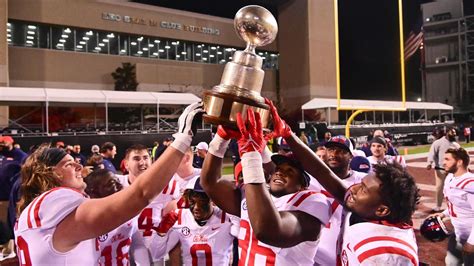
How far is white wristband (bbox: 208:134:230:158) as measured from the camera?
7.30 feet

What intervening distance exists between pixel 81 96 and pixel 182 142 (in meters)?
19.4

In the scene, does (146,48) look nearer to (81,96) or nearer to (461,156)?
(81,96)

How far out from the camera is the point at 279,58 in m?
40.2

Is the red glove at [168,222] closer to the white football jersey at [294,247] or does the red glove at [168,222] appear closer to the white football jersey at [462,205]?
the white football jersey at [294,247]

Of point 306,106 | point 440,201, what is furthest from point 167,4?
point 440,201

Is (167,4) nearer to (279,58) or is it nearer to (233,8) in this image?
(233,8)

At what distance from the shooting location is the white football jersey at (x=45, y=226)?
6.16ft

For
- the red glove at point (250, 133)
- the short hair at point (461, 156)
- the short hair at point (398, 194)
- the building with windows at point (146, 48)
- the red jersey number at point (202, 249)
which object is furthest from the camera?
the building with windows at point (146, 48)

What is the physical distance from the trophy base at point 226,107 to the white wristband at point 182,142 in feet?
0.41

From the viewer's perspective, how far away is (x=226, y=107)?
176 centimetres

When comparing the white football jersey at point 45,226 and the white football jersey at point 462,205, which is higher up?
the white football jersey at point 45,226

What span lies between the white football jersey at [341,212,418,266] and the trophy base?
0.84 meters

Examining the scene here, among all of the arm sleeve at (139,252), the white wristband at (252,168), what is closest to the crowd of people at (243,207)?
the white wristband at (252,168)

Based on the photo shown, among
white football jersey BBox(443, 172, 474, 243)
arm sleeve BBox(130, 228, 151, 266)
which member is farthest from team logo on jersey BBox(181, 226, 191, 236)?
white football jersey BBox(443, 172, 474, 243)
